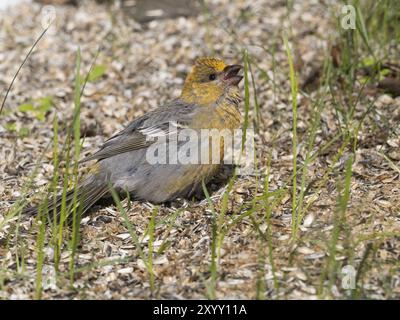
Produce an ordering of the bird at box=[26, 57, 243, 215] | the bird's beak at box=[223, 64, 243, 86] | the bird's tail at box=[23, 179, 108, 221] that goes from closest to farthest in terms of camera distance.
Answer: the bird's tail at box=[23, 179, 108, 221] → the bird at box=[26, 57, 243, 215] → the bird's beak at box=[223, 64, 243, 86]

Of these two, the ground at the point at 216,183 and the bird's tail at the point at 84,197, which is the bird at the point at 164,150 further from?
the ground at the point at 216,183

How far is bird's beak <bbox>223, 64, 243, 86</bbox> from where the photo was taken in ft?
17.4

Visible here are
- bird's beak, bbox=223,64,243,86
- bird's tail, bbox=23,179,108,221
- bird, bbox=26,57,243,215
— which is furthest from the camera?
bird's beak, bbox=223,64,243,86

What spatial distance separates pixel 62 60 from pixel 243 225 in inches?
152

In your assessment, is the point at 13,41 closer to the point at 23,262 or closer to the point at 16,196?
the point at 16,196

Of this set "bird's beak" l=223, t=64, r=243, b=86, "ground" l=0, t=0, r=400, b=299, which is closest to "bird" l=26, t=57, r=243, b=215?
"bird's beak" l=223, t=64, r=243, b=86

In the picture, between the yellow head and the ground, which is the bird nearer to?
the yellow head

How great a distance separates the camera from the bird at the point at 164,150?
4.91 m

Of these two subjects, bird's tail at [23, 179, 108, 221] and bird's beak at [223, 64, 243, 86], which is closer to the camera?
bird's tail at [23, 179, 108, 221]

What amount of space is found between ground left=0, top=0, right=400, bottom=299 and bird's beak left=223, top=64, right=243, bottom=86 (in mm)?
234

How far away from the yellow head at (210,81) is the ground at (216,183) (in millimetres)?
269

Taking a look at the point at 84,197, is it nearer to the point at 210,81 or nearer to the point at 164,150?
the point at 164,150

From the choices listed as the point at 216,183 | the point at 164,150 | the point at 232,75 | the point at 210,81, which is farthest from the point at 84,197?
the point at 232,75

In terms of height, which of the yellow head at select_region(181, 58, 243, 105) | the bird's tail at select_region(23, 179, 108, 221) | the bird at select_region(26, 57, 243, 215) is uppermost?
the yellow head at select_region(181, 58, 243, 105)
